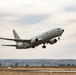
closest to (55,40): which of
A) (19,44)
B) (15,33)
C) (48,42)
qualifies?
(48,42)

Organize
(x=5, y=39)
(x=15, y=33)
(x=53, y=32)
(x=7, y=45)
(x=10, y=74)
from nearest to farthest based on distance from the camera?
(x=10, y=74) → (x=53, y=32) → (x=5, y=39) → (x=7, y=45) → (x=15, y=33)

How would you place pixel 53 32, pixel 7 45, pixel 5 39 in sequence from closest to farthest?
pixel 53 32 < pixel 5 39 < pixel 7 45

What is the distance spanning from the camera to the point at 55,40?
125 meters

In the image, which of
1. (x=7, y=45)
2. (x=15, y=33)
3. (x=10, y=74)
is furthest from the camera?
(x=15, y=33)

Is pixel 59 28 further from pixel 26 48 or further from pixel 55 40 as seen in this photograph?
pixel 26 48

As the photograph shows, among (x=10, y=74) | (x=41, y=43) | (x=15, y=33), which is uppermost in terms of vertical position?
(x=15, y=33)

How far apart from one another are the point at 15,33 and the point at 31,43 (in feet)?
140

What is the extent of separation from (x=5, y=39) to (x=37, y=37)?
15983mm

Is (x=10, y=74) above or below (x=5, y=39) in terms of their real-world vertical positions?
below

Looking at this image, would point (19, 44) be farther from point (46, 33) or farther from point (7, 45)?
point (46, 33)

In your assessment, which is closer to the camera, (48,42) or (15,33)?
(48,42)

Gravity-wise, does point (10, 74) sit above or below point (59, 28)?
below

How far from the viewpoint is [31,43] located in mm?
126000

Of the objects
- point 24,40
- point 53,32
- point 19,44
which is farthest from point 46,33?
point 19,44
